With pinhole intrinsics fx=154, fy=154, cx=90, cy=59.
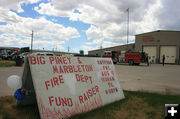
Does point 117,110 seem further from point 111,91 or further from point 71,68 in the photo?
point 71,68

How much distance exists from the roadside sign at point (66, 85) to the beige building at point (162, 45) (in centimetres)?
3690

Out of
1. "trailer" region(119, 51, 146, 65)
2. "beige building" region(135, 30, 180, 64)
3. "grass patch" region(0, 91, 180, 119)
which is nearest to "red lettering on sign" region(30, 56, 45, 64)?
"grass patch" region(0, 91, 180, 119)

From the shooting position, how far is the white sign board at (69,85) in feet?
10.8

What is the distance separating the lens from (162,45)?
38.0m

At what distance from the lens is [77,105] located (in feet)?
12.2

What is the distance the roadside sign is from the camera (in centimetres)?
328

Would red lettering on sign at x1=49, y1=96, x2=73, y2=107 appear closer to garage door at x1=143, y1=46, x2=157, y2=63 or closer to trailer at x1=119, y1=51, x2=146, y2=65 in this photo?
trailer at x1=119, y1=51, x2=146, y2=65

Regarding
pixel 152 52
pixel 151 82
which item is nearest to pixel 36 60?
pixel 151 82

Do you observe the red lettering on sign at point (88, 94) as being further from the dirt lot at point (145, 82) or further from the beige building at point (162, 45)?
the beige building at point (162, 45)

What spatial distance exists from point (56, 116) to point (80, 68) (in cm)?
147

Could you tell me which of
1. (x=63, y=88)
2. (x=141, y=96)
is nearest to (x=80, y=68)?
(x=63, y=88)

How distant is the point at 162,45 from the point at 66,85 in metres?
39.2

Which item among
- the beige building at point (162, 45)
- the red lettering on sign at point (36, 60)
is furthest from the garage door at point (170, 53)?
the red lettering on sign at point (36, 60)

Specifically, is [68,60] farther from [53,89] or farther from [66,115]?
[66,115]
